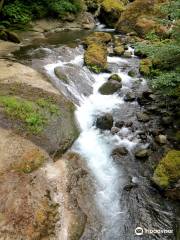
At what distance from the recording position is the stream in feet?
22.8

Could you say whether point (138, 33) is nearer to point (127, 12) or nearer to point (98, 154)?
point (127, 12)

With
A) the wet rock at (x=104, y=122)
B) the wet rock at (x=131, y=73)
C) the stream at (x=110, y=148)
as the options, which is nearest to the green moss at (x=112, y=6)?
the stream at (x=110, y=148)

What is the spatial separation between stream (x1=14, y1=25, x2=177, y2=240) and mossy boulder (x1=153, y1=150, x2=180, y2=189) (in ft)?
0.97

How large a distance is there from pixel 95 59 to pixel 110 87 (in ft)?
6.86

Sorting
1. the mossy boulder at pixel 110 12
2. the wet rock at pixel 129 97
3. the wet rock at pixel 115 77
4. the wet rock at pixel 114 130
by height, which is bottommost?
the mossy boulder at pixel 110 12

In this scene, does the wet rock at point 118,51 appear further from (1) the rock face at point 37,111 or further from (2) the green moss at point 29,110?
(2) the green moss at point 29,110

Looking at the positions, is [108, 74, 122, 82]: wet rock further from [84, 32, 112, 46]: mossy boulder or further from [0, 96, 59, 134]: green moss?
[0, 96, 59, 134]: green moss

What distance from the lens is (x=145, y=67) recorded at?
46.6ft

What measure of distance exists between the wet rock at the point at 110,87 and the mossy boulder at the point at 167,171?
4748 mm

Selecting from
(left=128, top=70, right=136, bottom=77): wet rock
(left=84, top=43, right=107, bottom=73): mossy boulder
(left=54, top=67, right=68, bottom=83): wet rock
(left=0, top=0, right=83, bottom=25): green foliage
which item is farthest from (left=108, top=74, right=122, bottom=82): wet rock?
(left=0, top=0, right=83, bottom=25): green foliage

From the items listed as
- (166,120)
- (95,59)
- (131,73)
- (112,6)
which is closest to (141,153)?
(166,120)

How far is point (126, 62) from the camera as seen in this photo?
605 inches

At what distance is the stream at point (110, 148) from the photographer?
6953 mm

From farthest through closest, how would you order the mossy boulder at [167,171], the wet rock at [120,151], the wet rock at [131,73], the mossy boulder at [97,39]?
1. the mossy boulder at [97,39]
2. the wet rock at [131,73]
3. the wet rock at [120,151]
4. the mossy boulder at [167,171]
